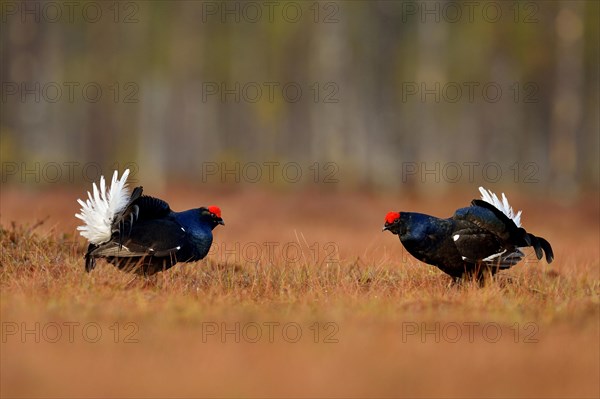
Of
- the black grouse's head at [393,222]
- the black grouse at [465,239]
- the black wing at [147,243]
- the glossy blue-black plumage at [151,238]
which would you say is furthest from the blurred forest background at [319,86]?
the black grouse's head at [393,222]

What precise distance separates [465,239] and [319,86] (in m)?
17.3

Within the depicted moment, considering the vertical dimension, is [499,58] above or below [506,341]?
above

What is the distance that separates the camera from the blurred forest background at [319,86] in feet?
75.7

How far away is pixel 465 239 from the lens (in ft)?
25.4

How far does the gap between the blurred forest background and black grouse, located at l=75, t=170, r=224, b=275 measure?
13256 mm

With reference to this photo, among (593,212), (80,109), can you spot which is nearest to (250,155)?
(80,109)

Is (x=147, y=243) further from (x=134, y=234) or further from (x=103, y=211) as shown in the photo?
(x=103, y=211)

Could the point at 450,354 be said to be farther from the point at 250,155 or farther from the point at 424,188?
the point at 250,155

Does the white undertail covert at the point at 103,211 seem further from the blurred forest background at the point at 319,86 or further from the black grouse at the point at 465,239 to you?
the blurred forest background at the point at 319,86

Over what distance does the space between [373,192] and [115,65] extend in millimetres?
13846

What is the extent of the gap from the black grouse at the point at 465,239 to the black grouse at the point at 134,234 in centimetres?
201

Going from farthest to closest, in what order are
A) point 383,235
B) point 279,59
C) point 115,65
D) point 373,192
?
point 279,59 → point 115,65 → point 373,192 → point 383,235

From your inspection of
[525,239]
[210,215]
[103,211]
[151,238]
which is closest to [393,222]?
[525,239]

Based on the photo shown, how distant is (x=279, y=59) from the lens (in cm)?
3991
